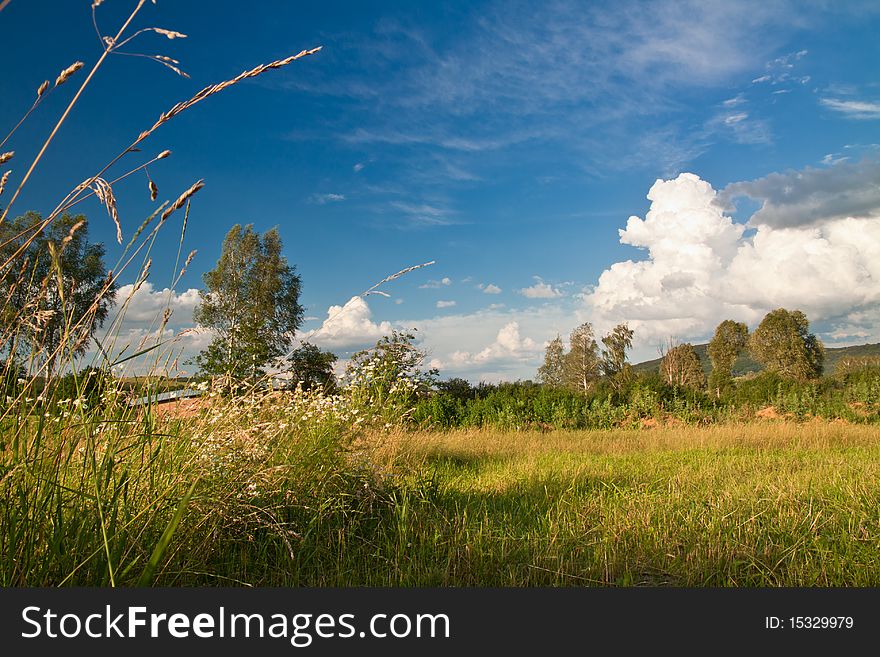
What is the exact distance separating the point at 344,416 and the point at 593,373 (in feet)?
131

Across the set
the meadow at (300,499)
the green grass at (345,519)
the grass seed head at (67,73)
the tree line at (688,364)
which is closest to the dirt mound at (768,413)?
the meadow at (300,499)

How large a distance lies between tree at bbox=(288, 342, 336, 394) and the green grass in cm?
44

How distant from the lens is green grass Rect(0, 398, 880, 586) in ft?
6.59

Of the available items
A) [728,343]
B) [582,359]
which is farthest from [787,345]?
[582,359]

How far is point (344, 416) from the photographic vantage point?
4.32 meters

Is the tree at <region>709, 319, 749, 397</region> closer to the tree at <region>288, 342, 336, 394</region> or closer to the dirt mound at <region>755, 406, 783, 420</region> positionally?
the dirt mound at <region>755, 406, 783, 420</region>

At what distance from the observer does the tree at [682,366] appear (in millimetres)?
41406

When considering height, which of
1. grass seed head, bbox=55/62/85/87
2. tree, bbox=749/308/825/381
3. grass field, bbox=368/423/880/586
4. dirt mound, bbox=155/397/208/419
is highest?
tree, bbox=749/308/825/381

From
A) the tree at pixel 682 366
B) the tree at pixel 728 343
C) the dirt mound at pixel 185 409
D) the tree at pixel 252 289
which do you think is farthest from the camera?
the tree at pixel 728 343

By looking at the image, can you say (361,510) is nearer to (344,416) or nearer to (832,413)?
(344,416)

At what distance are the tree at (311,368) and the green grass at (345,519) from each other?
440 millimetres

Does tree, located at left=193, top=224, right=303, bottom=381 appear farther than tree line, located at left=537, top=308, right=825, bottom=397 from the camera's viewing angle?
No

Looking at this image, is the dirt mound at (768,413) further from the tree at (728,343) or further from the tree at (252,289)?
the tree at (728,343)

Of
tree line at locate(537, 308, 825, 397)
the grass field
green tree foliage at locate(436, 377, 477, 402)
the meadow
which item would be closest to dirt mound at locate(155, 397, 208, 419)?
the meadow
